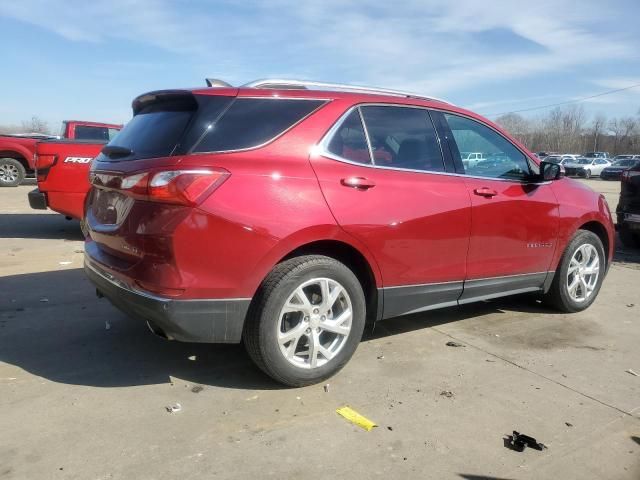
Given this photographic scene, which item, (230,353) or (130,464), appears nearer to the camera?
(130,464)

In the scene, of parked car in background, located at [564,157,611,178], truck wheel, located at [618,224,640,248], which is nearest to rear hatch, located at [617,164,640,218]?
truck wheel, located at [618,224,640,248]

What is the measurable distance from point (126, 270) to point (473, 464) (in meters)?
2.13

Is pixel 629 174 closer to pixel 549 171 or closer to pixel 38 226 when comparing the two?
pixel 549 171

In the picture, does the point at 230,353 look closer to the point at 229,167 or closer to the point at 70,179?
the point at 229,167

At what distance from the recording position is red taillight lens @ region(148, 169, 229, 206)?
2.95m

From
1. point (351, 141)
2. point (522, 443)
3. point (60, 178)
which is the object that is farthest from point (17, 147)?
point (522, 443)

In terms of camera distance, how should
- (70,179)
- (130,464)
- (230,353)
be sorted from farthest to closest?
1. (70,179)
2. (230,353)
3. (130,464)

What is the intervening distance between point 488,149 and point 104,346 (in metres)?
3.39

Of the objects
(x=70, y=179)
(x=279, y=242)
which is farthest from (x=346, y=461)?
(x=70, y=179)

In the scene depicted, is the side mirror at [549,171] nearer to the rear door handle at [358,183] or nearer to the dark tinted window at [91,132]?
the rear door handle at [358,183]

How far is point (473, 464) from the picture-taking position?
8.85 ft

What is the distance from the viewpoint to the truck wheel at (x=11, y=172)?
15.5m

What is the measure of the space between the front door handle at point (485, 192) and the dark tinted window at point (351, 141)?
40.4 inches

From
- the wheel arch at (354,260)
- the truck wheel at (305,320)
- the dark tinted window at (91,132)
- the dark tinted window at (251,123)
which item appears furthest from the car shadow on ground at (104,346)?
the dark tinted window at (91,132)
